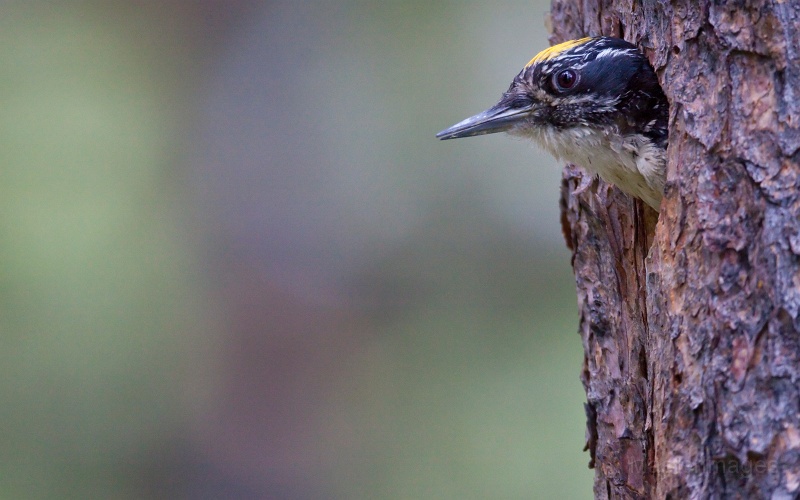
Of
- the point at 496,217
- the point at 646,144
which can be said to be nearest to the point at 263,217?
the point at 496,217

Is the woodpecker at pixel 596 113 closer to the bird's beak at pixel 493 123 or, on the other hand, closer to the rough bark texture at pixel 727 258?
the bird's beak at pixel 493 123

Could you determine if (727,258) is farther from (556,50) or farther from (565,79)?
(556,50)

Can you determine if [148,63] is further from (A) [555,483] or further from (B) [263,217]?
(A) [555,483]

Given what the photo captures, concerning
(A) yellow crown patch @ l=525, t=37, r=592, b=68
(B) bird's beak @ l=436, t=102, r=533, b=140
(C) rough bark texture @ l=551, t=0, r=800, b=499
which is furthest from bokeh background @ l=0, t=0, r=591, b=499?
(C) rough bark texture @ l=551, t=0, r=800, b=499

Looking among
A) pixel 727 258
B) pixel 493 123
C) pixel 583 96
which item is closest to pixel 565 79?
pixel 583 96

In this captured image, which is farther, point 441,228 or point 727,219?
point 441,228

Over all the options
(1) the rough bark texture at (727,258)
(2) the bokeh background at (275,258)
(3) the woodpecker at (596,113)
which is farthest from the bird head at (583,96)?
(2) the bokeh background at (275,258)

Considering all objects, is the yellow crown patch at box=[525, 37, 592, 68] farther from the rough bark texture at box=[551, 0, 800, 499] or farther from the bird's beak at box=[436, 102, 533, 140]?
the rough bark texture at box=[551, 0, 800, 499]
